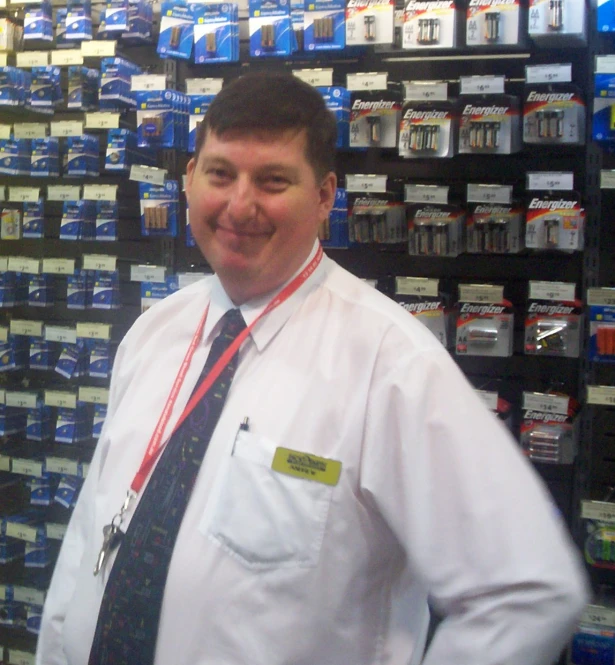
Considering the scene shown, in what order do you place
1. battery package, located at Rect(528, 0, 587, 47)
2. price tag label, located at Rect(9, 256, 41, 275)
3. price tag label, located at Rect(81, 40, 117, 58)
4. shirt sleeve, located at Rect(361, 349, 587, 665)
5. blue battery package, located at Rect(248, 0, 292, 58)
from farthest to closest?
1. price tag label, located at Rect(9, 256, 41, 275)
2. price tag label, located at Rect(81, 40, 117, 58)
3. blue battery package, located at Rect(248, 0, 292, 58)
4. battery package, located at Rect(528, 0, 587, 47)
5. shirt sleeve, located at Rect(361, 349, 587, 665)

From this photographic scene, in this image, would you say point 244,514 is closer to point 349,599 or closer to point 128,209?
point 349,599

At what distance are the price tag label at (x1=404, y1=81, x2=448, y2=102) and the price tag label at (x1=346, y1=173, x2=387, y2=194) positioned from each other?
1.02 feet

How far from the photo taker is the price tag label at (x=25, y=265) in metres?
3.05

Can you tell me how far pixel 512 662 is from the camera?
38.8 inches

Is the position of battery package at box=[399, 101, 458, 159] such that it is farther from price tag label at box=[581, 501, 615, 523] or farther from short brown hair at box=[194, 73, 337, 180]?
price tag label at box=[581, 501, 615, 523]

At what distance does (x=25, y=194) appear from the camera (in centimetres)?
307

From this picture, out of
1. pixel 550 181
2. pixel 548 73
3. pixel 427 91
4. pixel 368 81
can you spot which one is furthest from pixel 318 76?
pixel 550 181

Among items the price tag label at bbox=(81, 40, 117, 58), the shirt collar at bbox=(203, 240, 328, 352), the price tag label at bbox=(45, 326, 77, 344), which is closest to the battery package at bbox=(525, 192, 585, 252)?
the shirt collar at bbox=(203, 240, 328, 352)

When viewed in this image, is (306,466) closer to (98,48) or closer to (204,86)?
(204,86)

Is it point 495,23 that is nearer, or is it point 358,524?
point 358,524

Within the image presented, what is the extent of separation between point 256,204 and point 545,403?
5.48ft

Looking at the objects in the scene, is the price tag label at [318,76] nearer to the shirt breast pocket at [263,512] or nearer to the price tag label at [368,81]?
the price tag label at [368,81]

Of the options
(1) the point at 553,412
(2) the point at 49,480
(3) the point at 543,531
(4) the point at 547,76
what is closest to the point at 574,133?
(4) the point at 547,76

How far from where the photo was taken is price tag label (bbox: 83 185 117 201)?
9.50 ft
